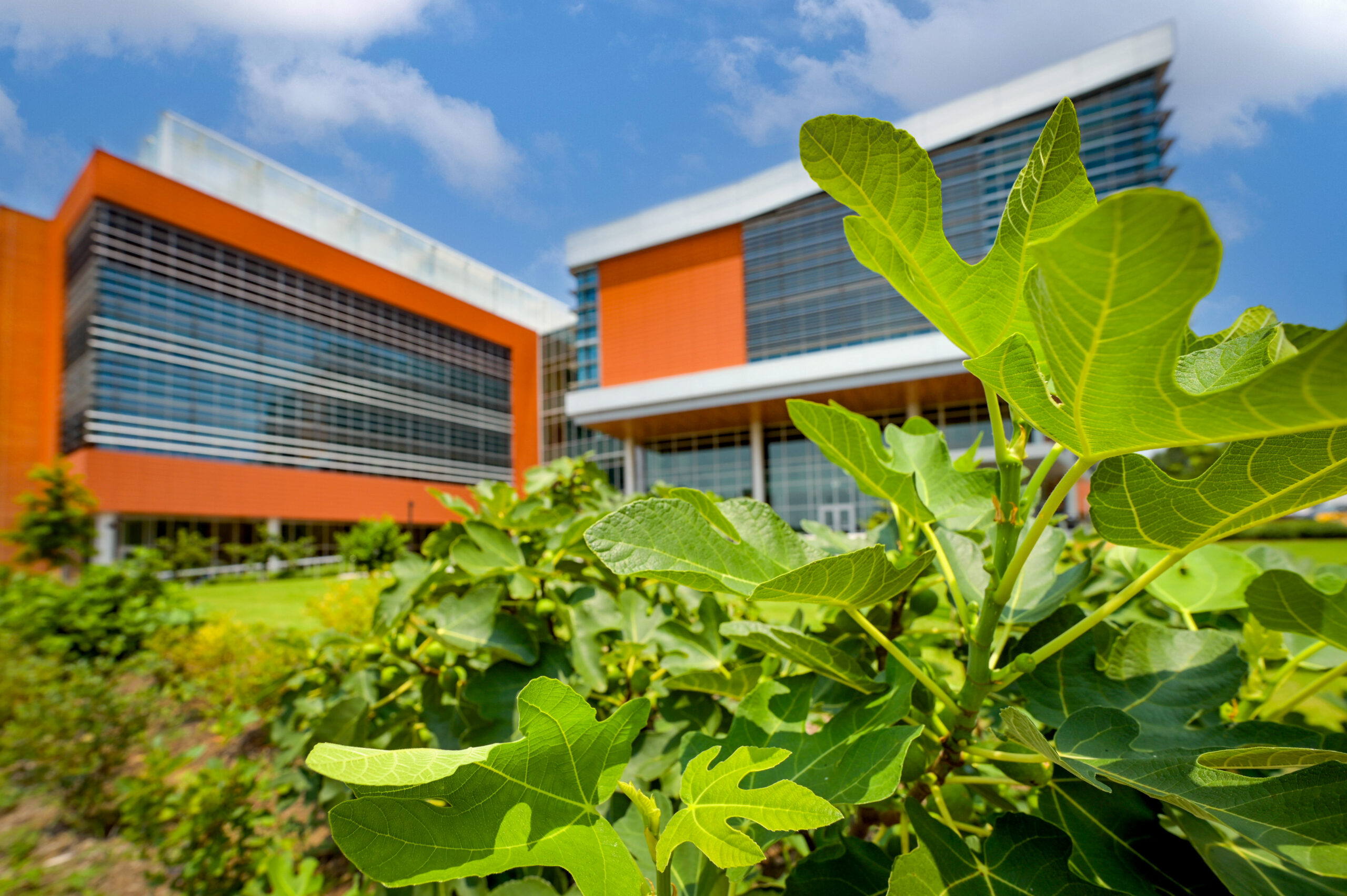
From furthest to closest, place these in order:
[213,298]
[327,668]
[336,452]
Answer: [336,452]
[213,298]
[327,668]

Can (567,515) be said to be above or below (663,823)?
above

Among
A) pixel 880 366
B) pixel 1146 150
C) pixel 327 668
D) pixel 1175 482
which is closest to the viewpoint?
pixel 1175 482

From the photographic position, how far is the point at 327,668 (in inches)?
48.7

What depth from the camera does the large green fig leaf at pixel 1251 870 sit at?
398mm

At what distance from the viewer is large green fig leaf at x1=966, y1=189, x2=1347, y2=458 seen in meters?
0.24

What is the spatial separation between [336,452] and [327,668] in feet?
83.9

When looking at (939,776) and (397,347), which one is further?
(397,347)

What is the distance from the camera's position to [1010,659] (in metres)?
0.58

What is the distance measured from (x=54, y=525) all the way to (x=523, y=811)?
11.8 m

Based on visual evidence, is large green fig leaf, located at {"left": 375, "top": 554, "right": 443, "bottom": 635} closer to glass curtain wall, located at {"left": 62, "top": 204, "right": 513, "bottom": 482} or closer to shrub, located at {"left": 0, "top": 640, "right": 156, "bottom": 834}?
shrub, located at {"left": 0, "top": 640, "right": 156, "bottom": 834}

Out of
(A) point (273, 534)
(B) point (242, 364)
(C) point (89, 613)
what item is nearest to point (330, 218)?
(B) point (242, 364)

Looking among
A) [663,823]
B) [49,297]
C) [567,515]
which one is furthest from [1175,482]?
[49,297]

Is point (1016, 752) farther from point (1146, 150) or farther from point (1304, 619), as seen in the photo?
point (1146, 150)

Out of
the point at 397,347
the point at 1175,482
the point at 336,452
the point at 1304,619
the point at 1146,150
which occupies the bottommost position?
the point at 1304,619
